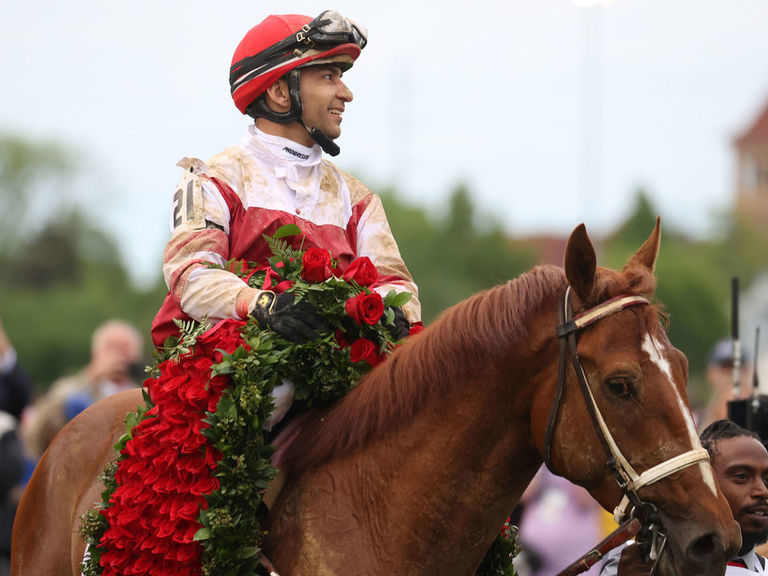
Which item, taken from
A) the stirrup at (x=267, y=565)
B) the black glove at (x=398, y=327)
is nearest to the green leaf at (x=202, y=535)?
the stirrup at (x=267, y=565)

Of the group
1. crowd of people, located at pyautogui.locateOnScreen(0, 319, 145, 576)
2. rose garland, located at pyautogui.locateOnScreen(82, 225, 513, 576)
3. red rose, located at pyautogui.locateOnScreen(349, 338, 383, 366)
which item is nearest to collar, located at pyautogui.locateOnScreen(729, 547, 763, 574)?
rose garland, located at pyautogui.locateOnScreen(82, 225, 513, 576)

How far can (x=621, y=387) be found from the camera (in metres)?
3.56

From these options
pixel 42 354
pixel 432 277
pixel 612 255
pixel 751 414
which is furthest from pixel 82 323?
pixel 751 414

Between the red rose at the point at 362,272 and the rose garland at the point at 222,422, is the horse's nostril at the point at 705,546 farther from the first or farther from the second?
the red rose at the point at 362,272

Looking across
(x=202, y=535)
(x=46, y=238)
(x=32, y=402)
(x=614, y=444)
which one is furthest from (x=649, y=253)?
(x=46, y=238)

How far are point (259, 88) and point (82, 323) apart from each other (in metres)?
47.9

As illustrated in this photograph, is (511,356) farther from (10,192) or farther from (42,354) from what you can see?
(10,192)

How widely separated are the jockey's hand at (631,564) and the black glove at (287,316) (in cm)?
154

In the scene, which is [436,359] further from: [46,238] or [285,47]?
[46,238]

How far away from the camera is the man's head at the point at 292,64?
4.55m

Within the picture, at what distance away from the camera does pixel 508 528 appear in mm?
4445

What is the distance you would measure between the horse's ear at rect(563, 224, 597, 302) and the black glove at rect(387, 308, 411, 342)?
0.91 m

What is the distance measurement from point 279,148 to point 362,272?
2.47 ft

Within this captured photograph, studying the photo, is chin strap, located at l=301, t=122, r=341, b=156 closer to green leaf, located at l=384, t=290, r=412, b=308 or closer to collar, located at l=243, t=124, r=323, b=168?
collar, located at l=243, t=124, r=323, b=168
